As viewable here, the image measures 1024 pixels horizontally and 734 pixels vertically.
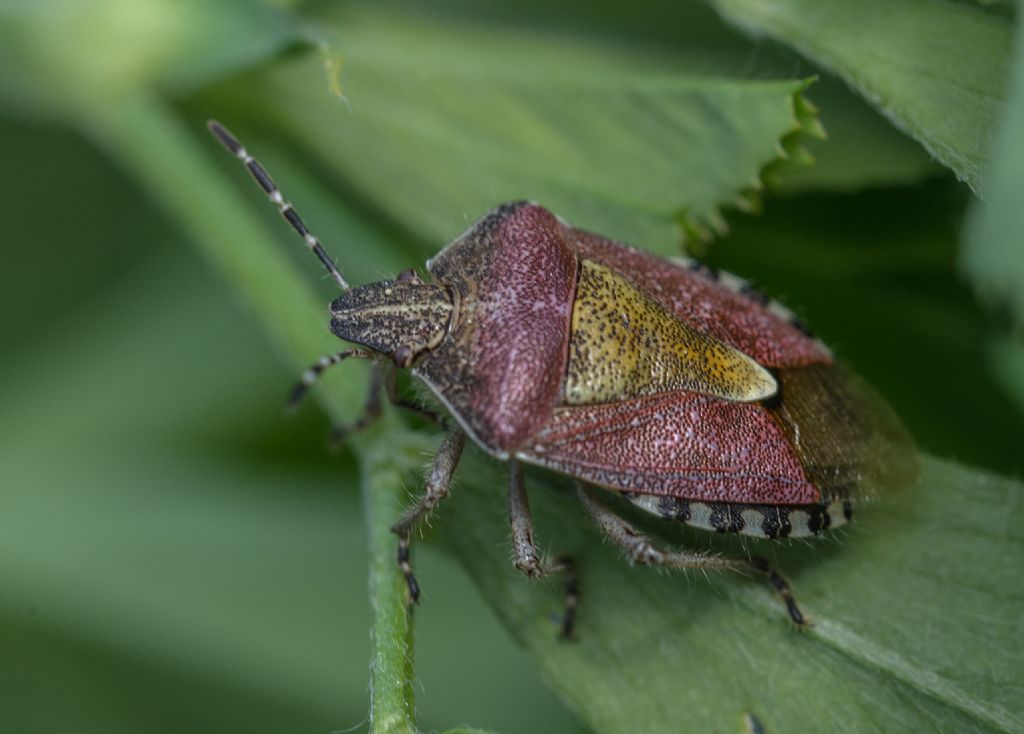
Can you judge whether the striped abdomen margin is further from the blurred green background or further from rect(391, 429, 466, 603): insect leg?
the blurred green background

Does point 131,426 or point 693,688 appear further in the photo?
point 131,426

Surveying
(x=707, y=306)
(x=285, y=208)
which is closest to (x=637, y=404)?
(x=707, y=306)

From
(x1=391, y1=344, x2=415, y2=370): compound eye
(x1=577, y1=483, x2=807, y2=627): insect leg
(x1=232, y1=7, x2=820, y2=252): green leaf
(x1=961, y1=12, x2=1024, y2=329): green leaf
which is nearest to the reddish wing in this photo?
(x1=577, y1=483, x2=807, y2=627): insect leg

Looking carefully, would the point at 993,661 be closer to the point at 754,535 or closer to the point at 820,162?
the point at 754,535

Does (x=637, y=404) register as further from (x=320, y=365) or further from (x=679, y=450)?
(x=320, y=365)

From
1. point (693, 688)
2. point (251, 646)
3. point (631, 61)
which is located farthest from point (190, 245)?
point (693, 688)

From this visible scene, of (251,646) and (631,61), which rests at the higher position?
(631,61)
